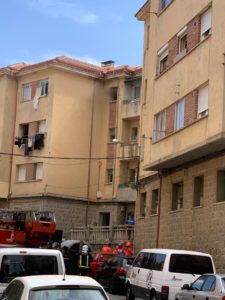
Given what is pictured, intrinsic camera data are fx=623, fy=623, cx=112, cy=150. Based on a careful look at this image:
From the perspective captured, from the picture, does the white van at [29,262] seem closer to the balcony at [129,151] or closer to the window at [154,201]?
the window at [154,201]

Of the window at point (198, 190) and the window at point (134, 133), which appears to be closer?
the window at point (198, 190)

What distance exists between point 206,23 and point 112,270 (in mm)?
9934

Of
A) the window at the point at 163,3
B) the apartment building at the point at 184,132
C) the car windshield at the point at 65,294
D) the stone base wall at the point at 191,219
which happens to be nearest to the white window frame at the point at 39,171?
the apartment building at the point at 184,132

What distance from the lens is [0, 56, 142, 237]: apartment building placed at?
146ft

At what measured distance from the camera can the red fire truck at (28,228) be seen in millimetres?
26672

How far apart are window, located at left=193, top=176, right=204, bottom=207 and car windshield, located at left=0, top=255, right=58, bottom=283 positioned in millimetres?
13794

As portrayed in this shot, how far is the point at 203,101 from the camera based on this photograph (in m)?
23.0

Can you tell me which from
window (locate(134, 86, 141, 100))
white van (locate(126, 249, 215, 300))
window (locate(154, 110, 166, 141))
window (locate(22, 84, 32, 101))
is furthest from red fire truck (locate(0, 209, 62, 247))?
window (locate(22, 84, 32, 101))

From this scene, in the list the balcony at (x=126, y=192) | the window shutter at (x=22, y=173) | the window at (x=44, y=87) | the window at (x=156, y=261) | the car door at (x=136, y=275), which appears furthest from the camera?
the window shutter at (x=22, y=173)

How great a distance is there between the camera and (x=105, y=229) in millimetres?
36438

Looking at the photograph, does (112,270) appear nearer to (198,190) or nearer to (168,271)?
(198,190)

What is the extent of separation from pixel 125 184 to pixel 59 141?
5.65 metres

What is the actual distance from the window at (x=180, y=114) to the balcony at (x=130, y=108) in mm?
18580

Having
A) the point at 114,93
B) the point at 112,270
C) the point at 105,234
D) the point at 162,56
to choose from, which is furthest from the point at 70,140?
the point at 112,270
